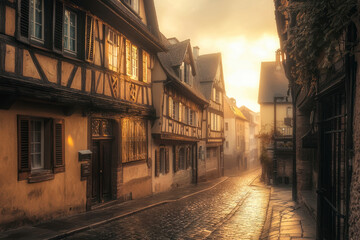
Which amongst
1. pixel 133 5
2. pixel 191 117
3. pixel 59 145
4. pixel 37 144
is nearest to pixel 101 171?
pixel 59 145

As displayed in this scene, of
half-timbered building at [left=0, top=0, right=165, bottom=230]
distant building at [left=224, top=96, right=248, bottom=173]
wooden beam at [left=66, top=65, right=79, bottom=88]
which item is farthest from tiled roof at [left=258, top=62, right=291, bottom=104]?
wooden beam at [left=66, top=65, right=79, bottom=88]

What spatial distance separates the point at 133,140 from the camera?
13.1m

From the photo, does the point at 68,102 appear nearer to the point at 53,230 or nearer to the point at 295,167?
the point at 53,230

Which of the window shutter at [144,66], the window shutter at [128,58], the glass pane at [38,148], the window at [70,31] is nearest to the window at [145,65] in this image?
the window shutter at [144,66]

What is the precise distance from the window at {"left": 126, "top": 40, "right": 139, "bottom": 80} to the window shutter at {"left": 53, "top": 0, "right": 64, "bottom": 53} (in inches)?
154

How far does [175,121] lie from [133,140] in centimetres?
461

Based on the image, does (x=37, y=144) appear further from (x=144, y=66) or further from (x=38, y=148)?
(x=144, y=66)

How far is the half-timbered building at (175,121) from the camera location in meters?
14.9

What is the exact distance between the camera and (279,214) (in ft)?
32.6

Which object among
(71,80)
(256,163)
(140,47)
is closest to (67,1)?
(71,80)

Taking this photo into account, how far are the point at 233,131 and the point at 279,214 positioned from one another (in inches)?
1433

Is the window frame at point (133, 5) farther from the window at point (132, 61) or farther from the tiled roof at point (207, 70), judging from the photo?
the tiled roof at point (207, 70)

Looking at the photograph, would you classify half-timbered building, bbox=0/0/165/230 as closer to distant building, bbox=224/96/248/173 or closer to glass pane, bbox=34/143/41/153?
glass pane, bbox=34/143/41/153

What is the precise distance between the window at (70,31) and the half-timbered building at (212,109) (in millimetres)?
17695
